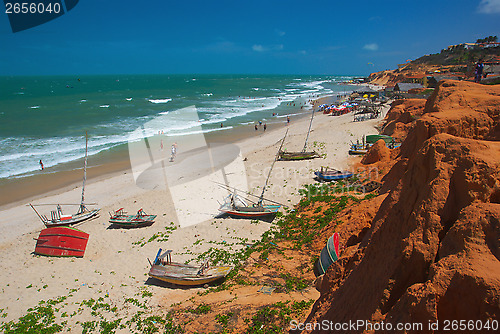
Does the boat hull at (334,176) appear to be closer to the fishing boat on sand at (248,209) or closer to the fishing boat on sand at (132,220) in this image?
the fishing boat on sand at (248,209)

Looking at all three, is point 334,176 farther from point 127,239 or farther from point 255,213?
point 127,239

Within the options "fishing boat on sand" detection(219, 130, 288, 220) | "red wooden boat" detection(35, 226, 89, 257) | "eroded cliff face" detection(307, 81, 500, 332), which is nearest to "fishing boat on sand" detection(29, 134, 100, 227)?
"red wooden boat" detection(35, 226, 89, 257)

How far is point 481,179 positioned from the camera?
4.81m

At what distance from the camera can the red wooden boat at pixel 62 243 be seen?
A: 48.3ft

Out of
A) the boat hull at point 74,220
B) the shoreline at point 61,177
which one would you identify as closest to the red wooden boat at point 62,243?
the boat hull at point 74,220

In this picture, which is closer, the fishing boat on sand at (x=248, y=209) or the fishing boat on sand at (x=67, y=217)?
the fishing boat on sand at (x=248, y=209)

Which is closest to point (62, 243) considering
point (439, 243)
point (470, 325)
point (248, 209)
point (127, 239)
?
point (127, 239)

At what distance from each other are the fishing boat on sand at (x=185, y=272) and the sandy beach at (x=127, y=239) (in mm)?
400

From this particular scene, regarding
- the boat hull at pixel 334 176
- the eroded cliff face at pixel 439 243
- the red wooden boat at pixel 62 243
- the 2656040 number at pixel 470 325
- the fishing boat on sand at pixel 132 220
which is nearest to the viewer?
the 2656040 number at pixel 470 325

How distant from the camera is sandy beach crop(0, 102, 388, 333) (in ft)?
37.6

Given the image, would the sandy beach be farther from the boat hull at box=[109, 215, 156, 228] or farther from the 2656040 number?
the 2656040 number

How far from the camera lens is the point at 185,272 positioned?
39.3 feet

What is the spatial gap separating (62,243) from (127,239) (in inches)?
115

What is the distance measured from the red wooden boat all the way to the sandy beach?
0.35 metres
